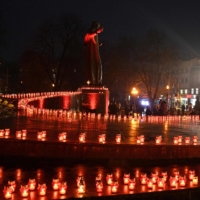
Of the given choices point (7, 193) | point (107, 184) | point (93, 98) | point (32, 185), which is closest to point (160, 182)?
point (107, 184)

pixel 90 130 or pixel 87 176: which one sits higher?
pixel 90 130

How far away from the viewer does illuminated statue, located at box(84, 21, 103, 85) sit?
83.0 feet

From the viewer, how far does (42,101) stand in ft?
70.7

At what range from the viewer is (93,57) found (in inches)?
1002

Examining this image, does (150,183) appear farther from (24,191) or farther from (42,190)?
(24,191)

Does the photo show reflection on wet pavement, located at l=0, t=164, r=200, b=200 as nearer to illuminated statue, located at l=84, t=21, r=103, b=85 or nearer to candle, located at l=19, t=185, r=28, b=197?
candle, located at l=19, t=185, r=28, b=197

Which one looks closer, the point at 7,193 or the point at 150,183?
the point at 7,193

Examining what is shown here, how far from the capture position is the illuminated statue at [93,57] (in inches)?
997

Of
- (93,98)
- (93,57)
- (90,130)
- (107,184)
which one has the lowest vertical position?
(107,184)

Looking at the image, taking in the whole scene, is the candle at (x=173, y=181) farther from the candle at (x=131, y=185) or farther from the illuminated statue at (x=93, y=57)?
the illuminated statue at (x=93, y=57)

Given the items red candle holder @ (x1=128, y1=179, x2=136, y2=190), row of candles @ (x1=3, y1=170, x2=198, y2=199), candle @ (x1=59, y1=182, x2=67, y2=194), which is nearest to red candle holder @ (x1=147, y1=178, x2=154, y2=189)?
row of candles @ (x1=3, y1=170, x2=198, y2=199)

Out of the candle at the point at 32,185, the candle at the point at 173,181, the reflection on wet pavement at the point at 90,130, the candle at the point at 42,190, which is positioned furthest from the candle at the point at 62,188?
the reflection on wet pavement at the point at 90,130

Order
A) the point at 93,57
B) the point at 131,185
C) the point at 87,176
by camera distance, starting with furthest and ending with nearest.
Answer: the point at 93,57 → the point at 87,176 → the point at 131,185

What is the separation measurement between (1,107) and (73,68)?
106 feet
